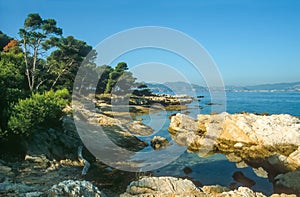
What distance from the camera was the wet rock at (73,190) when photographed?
1033 cm

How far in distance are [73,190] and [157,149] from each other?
1737 cm

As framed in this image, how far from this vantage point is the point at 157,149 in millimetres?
27500

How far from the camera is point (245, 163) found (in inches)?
912

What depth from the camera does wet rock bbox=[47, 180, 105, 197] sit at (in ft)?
33.9

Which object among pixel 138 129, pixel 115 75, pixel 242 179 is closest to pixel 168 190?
pixel 242 179

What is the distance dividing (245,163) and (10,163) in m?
19.1

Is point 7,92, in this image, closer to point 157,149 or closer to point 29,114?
point 29,114

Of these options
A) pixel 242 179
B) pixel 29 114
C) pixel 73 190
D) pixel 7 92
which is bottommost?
pixel 242 179

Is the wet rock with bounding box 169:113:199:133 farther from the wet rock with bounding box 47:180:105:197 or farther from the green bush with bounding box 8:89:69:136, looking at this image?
the wet rock with bounding box 47:180:105:197

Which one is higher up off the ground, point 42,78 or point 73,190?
point 42,78

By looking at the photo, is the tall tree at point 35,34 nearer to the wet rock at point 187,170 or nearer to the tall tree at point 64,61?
the tall tree at point 64,61

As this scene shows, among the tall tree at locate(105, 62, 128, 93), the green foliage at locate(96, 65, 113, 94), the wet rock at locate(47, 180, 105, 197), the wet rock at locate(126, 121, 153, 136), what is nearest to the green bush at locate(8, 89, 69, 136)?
the wet rock at locate(47, 180, 105, 197)

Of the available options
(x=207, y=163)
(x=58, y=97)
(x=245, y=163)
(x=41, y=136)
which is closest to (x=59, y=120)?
(x=58, y=97)

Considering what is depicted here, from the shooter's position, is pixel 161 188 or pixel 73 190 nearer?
pixel 73 190
